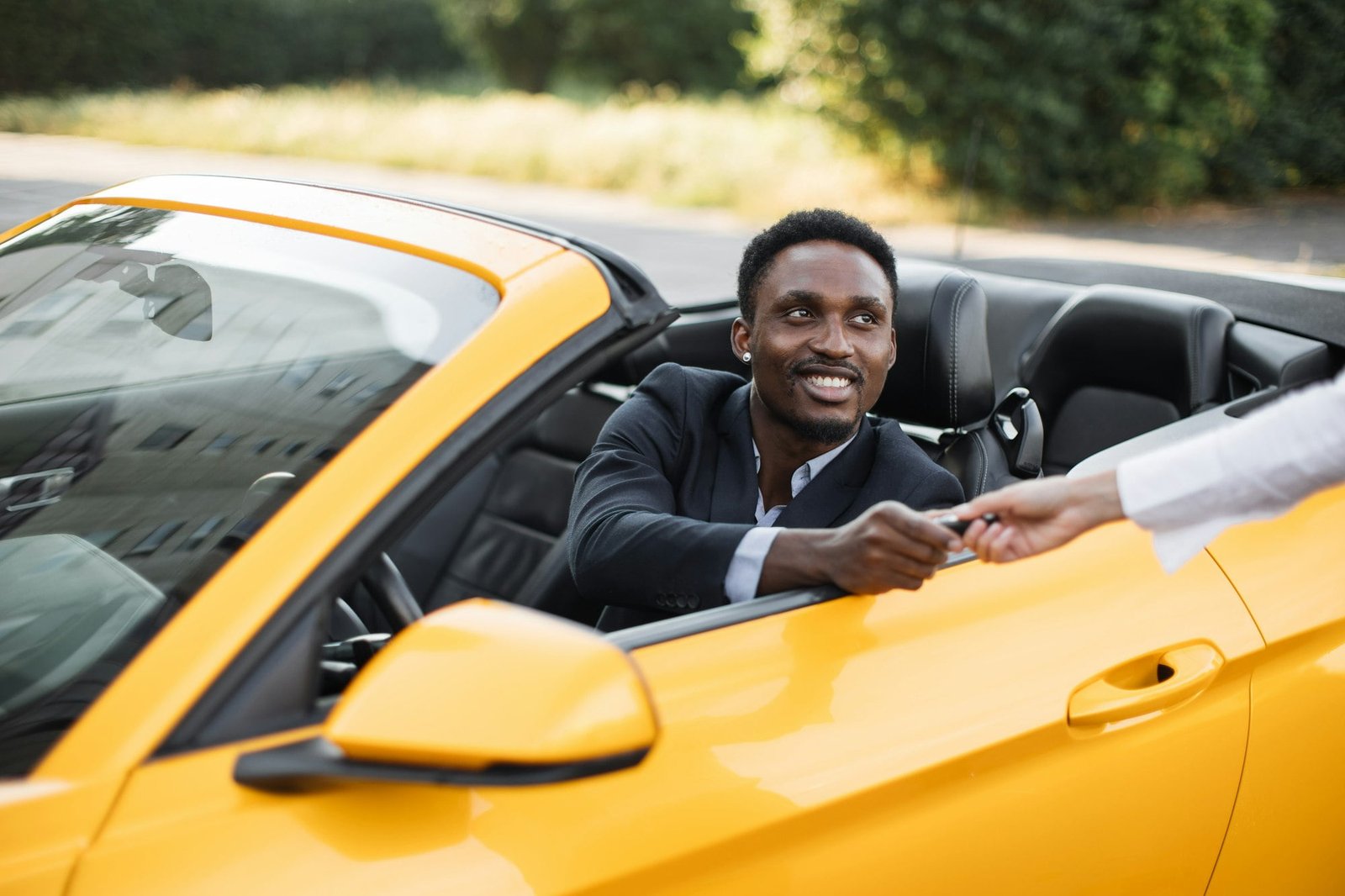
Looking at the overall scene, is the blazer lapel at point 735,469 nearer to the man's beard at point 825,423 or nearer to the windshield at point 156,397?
the man's beard at point 825,423

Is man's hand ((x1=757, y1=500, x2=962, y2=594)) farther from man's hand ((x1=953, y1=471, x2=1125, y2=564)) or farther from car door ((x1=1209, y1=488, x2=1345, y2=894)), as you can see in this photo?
car door ((x1=1209, y1=488, x2=1345, y2=894))

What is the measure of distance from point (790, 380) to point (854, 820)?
0.87 metres

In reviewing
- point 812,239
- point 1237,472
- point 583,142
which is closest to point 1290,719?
point 1237,472

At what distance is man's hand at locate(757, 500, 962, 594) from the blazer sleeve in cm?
8

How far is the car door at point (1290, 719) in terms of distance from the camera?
1.69 m

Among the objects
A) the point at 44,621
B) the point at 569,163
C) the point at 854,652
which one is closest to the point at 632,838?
the point at 854,652

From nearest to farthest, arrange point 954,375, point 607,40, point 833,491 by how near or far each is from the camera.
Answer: point 833,491 → point 954,375 → point 607,40

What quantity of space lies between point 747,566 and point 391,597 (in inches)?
19.1

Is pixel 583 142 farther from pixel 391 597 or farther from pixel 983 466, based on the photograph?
pixel 391 597

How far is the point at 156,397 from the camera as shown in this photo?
5.38 feet

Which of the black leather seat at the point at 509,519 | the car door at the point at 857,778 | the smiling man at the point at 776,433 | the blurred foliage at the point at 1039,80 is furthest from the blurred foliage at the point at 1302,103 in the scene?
the car door at the point at 857,778

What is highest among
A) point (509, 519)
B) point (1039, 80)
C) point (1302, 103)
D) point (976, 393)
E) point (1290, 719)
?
point (1039, 80)

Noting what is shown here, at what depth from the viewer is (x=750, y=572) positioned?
5.20 feet

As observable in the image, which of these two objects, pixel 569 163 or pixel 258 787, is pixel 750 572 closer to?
pixel 258 787
